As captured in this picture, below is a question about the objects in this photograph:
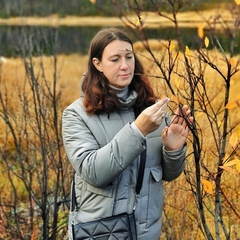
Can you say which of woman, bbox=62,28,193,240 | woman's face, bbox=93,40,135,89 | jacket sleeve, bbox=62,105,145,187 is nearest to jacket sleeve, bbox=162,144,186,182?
woman, bbox=62,28,193,240

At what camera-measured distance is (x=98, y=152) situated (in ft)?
5.82

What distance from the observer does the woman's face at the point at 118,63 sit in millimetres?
1898

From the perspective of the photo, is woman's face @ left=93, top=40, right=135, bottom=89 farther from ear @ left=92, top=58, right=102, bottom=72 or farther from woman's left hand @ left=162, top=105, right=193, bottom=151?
woman's left hand @ left=162, top=105, right=193, bottom=151

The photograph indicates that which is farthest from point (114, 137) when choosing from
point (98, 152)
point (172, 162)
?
point (172, 162)

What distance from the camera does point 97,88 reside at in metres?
1.92

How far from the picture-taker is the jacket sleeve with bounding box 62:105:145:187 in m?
1.73

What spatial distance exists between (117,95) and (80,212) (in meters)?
0.46

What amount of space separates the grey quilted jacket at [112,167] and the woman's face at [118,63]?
81 mm

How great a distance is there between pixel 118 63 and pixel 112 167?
0.40 m

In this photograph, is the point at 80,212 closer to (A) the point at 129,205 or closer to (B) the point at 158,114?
(A) the point at 129,205

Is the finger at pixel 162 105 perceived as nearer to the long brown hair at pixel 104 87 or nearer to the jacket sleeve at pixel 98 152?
the jacket sleeve at pixel 98 152

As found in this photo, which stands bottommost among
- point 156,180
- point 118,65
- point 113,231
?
point 113,231

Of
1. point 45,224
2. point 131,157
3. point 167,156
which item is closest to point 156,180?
point 167,156

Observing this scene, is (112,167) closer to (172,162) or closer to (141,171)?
(141,171)
